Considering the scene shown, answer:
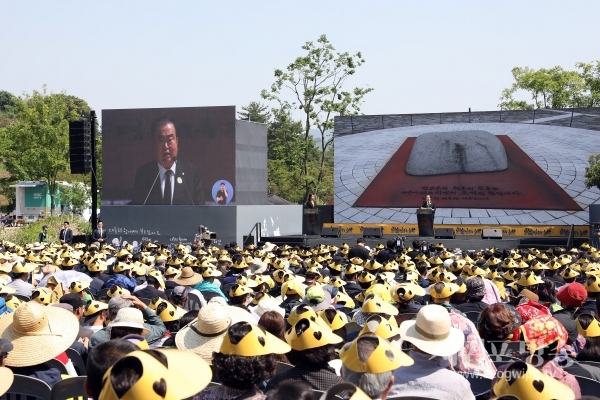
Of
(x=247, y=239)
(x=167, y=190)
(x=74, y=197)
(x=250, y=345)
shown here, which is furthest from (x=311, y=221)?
(x=250, y=345)

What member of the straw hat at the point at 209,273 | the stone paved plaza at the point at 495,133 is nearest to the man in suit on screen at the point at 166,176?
the stone paved plaza at the point at 495,133

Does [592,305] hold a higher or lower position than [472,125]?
lower

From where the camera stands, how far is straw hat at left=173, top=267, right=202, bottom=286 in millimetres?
11500

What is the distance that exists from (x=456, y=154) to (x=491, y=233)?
17.7ft

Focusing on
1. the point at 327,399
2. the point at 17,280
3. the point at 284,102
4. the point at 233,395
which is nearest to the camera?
the point at 327,399

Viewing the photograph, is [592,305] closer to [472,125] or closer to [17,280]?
[17,280]

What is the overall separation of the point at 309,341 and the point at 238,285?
4.06 metres

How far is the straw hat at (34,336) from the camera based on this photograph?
4.95m

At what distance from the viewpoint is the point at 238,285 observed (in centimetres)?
839

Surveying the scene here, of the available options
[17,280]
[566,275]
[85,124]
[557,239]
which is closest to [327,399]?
[17,280]

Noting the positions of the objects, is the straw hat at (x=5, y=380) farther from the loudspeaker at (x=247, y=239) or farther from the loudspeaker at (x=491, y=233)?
the loudspeaker at (x=491, y=233)

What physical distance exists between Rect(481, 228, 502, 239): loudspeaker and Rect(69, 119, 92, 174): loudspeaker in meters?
12.7

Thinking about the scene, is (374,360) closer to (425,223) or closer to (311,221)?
(425,223)

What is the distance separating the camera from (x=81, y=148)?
86.9ft
